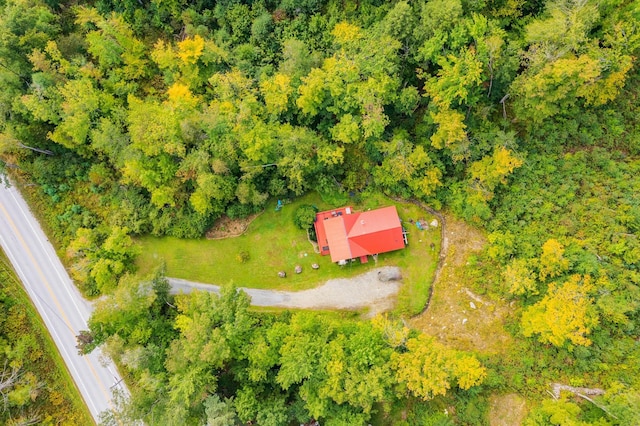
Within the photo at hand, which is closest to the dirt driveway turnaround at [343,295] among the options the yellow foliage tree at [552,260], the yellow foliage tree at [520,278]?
the yellow foliage tree at [520,278]

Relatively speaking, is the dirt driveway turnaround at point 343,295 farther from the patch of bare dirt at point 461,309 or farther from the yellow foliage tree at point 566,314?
the yellow foliage tree at point 566,314

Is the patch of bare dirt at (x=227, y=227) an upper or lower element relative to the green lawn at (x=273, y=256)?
upper

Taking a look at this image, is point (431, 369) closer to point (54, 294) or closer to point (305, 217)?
point (305, 217)

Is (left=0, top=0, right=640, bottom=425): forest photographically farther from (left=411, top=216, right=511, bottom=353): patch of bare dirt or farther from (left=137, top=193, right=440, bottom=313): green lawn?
(left=137, top=193, right=440, bottom=313): green lawn

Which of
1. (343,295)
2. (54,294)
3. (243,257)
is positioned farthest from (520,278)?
(54,294)

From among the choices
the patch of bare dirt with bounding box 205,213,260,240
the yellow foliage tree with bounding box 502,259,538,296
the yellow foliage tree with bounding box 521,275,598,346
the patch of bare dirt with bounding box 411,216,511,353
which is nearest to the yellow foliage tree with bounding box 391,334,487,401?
the patch of bare dirt with bounding box 411,216,511,353

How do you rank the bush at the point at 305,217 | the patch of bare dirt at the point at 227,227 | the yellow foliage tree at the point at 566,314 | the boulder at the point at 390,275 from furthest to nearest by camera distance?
1. the patch of bare dirt at the point at 227,227
2. the bush at the point at 305,217
3. the boulder at the point at 390,275
4. the yellow foliage tree at the point at 566,314
